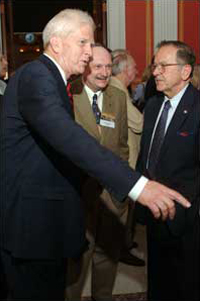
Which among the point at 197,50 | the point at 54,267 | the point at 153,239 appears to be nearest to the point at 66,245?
the point at 54,267

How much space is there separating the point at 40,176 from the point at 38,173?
0.5 inches

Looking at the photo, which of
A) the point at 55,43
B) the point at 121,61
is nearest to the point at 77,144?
the point at 55,43

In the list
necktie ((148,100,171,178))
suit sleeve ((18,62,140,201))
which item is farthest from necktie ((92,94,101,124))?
suit sleeve ((18,62,140,201))

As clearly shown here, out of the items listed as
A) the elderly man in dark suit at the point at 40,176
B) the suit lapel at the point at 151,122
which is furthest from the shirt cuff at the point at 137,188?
the suit lapel at the point at 151,122

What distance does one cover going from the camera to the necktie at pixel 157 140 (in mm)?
2207

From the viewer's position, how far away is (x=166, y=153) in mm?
2115

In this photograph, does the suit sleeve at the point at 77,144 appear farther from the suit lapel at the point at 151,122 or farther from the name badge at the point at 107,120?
the name badge at the point at 107,120

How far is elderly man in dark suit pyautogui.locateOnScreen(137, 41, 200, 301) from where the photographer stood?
82.0 inches

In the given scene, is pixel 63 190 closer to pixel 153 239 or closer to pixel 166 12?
pixel 153 239

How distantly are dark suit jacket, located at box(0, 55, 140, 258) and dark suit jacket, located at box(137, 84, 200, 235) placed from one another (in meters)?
0.51

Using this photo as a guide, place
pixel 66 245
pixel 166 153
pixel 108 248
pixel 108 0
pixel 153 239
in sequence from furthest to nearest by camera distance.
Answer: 1. pixel 108 248
2. pixel 108 0
3. pixel 153 239
4. pixel 166 153
5. pixel 66 245

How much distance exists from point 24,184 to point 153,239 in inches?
37.8

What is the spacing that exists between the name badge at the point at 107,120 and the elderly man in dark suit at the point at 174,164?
0.28m

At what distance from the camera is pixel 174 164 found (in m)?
2.09
